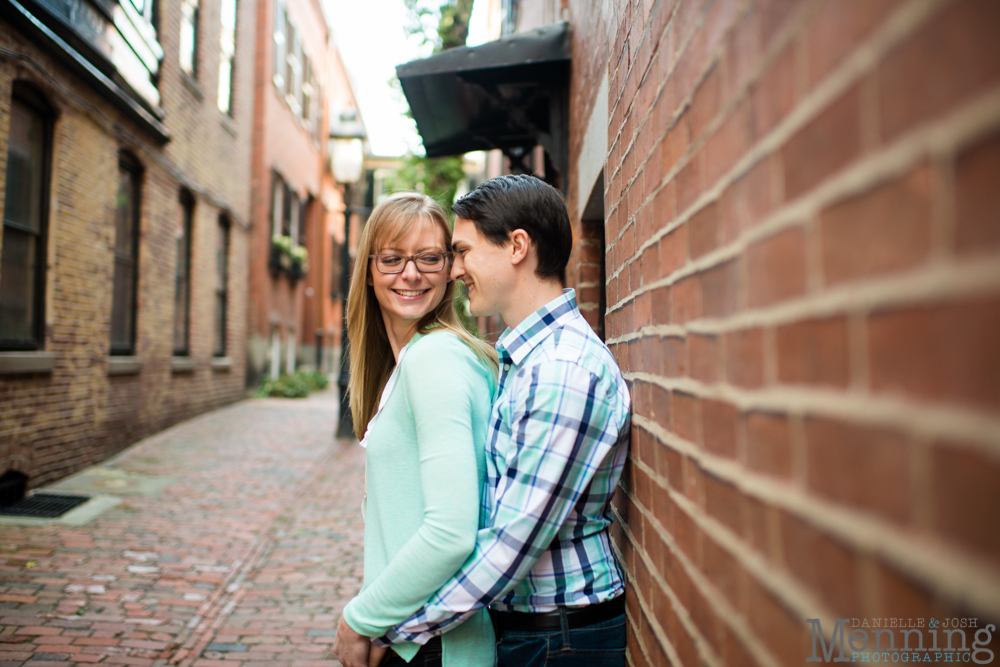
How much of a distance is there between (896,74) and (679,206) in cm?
64

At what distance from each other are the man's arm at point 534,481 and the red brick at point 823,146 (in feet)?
2.59

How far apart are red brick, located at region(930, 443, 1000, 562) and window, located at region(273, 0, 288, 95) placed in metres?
17.6

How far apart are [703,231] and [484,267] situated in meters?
0.87

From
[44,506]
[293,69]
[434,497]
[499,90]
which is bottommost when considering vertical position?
[44,506]

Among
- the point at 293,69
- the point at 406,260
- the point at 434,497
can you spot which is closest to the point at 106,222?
the point at 406,260

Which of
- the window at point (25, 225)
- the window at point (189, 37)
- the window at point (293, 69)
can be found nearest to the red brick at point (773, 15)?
the window at point (25, 225)

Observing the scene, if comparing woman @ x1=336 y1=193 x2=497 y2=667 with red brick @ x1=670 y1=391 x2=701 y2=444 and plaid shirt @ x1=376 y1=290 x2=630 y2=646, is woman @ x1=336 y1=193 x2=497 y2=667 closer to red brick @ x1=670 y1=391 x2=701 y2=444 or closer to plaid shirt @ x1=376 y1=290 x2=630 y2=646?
plaid shirt @ x1=376 y1=290 x2=630 y2=646

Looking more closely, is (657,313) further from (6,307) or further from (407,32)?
(407,32)

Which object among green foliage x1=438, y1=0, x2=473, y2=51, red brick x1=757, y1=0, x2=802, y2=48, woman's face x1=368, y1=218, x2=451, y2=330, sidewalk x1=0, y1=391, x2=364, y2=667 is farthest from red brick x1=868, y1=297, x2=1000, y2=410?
green foliage x1=438, y1=0, x2=473, y2=51

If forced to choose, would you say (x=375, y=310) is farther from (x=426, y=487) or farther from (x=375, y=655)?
(x=375, y=655)

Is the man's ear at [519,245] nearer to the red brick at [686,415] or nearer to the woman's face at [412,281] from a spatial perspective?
the woman's face at [412,281]

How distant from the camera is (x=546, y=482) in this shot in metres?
1.37

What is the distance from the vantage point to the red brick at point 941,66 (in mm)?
444

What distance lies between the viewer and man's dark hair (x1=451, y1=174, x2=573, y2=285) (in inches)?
69.2
